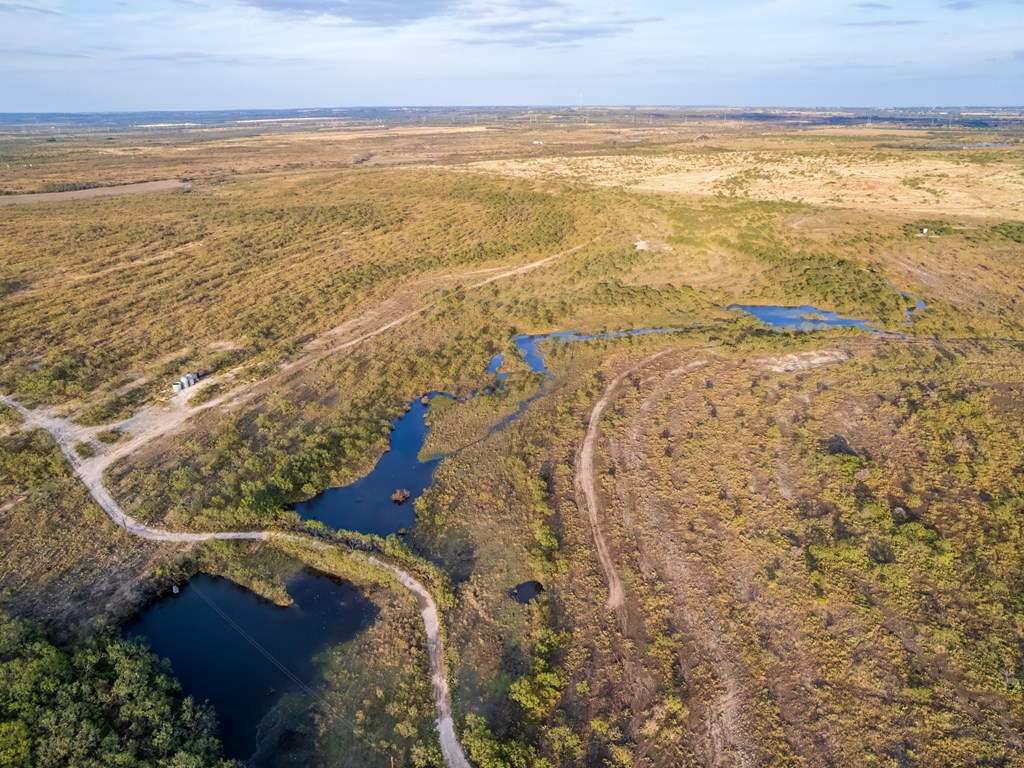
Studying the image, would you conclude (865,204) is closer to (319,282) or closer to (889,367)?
(889,367)

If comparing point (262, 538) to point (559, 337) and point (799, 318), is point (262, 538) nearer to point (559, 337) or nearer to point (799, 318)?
point (559, 337)

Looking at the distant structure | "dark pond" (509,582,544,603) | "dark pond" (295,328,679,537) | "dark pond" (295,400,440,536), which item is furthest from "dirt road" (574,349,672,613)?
the distant structure

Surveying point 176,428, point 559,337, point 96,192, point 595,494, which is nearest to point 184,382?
point 176,428

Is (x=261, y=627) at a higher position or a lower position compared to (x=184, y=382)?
lower

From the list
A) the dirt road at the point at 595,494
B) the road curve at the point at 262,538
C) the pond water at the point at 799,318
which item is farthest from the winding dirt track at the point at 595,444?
the road curve at the point at 262,538

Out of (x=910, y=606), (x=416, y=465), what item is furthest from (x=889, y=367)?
(x=416, y=465)
